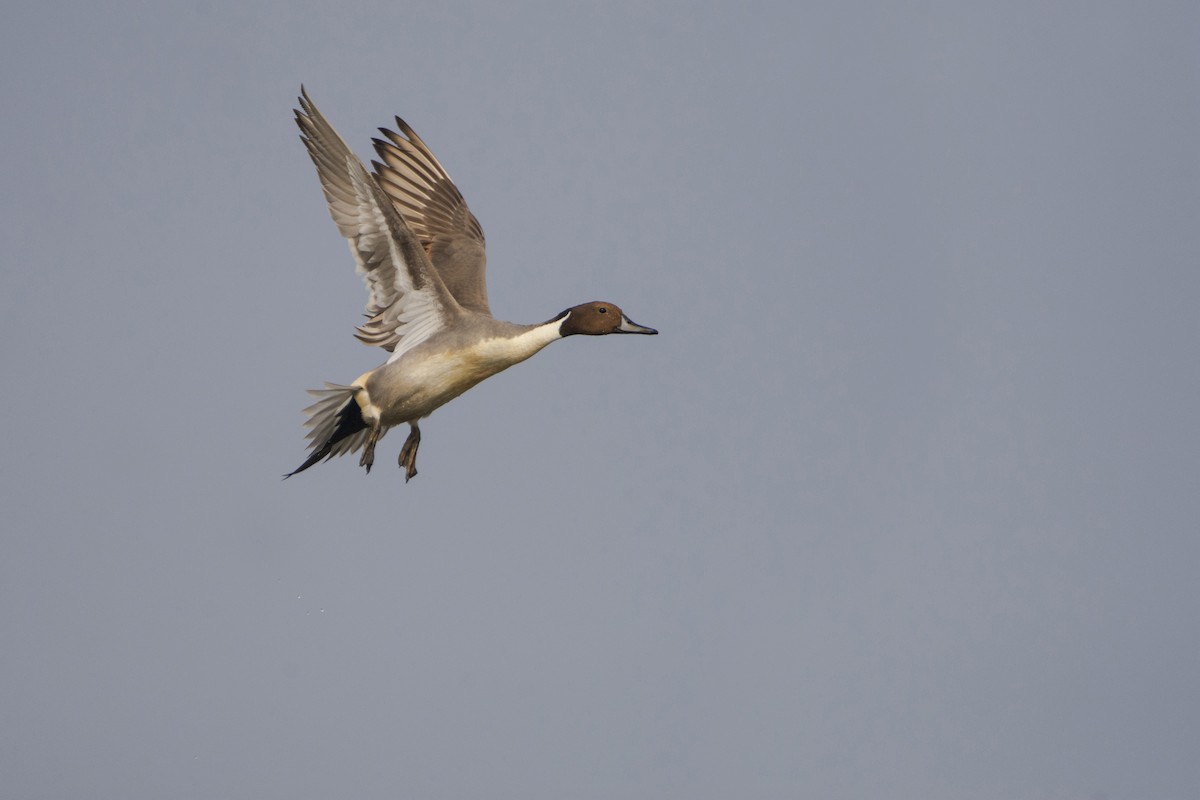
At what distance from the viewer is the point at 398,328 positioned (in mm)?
10812

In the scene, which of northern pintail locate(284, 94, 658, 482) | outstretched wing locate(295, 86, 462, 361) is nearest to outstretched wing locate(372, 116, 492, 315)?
northern pintail locate(284, 94, 658, 482)

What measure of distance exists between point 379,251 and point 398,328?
60 cm

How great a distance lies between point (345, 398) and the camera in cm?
1080

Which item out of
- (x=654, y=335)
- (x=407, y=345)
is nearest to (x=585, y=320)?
(x=654, y=335)

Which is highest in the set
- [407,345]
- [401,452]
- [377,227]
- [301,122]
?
[301,122]

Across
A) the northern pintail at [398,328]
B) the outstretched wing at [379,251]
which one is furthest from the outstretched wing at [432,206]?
the outstretched wing at [379,251]

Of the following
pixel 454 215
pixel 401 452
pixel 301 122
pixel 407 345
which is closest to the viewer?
pixel 301 122

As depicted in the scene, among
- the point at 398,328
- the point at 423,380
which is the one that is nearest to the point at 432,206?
the point at 398,328

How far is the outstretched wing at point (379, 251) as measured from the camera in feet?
32.7

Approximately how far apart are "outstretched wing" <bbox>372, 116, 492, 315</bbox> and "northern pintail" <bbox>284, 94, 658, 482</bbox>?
0.55 meters

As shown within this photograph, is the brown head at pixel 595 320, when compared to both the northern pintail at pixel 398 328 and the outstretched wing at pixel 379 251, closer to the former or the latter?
the northern pintail at pixel 398 328

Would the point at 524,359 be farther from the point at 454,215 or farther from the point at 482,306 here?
the point at 454,215

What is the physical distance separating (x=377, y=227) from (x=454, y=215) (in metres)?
2.24

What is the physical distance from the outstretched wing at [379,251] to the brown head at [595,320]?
0.81 m
